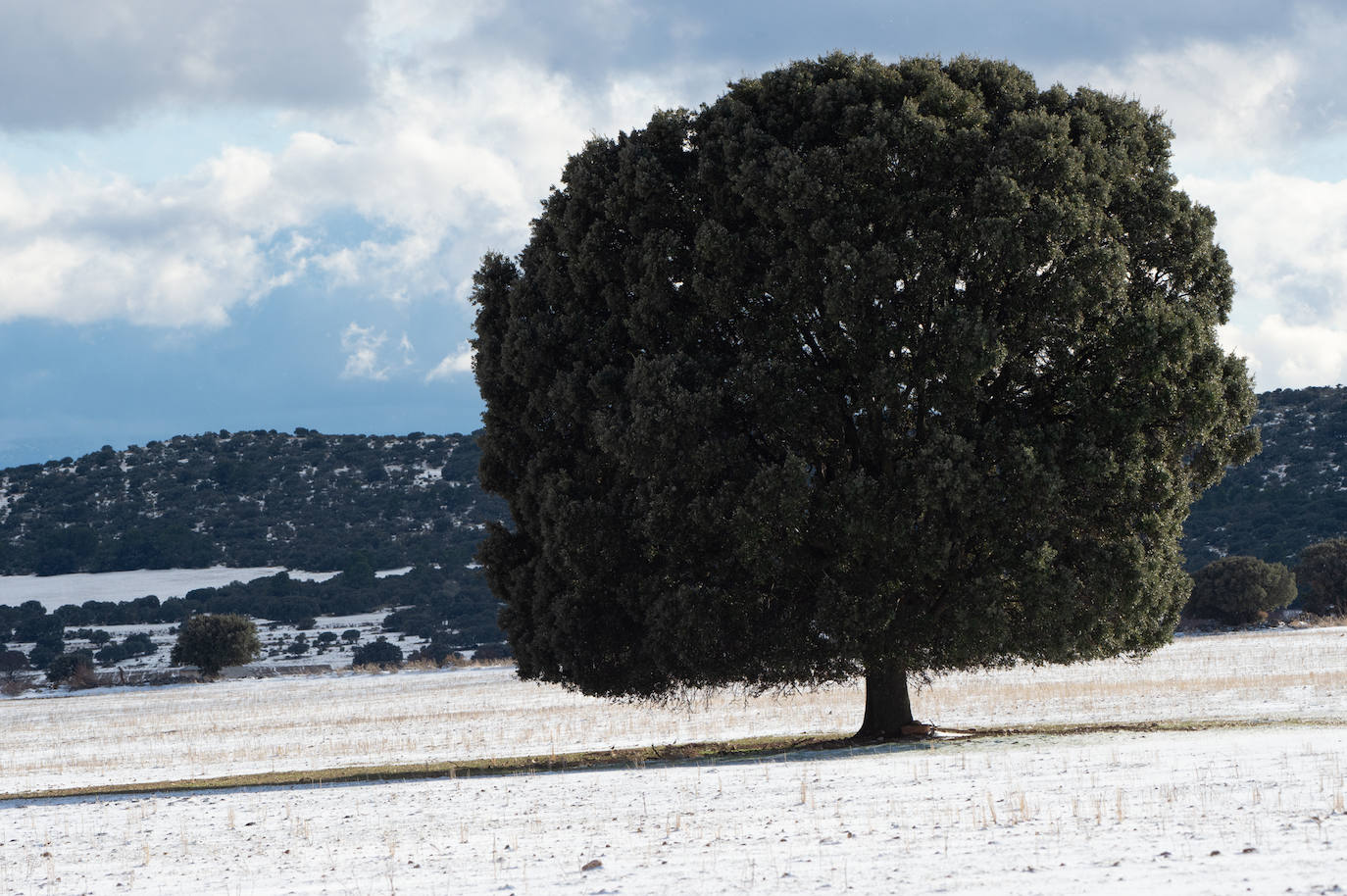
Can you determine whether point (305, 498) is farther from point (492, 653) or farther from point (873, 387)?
point (873, 387)

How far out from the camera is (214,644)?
213 ft

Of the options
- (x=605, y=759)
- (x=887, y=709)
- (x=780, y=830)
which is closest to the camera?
(x=780, y=830)

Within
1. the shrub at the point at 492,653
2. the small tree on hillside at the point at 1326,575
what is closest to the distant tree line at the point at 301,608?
the shrub at the point at 492,653

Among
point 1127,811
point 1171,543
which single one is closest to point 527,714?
point 1171,543

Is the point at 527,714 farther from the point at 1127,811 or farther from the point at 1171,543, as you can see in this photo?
the point at 1127,811

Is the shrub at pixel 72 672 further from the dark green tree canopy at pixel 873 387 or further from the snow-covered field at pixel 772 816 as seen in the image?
the dark green tree canopy at pixel 873 387

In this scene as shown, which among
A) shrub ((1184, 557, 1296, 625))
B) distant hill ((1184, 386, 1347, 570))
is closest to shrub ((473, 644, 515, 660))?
shrub ((1184, 557, 1296, 625))

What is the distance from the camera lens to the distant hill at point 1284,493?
84062mm

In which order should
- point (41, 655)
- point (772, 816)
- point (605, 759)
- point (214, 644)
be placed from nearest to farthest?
point (772, 816)
point (605, 759)
point (214, 644)
point (41, 655)

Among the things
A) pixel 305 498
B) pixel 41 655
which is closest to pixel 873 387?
pixel 41 655

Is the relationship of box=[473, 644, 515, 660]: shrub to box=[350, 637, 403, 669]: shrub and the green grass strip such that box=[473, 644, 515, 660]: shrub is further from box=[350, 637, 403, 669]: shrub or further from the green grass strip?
the green grass strip

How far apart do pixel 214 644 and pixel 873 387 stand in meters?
52.1

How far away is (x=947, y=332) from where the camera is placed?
65.1 feet

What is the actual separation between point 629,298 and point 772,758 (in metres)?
7.66
